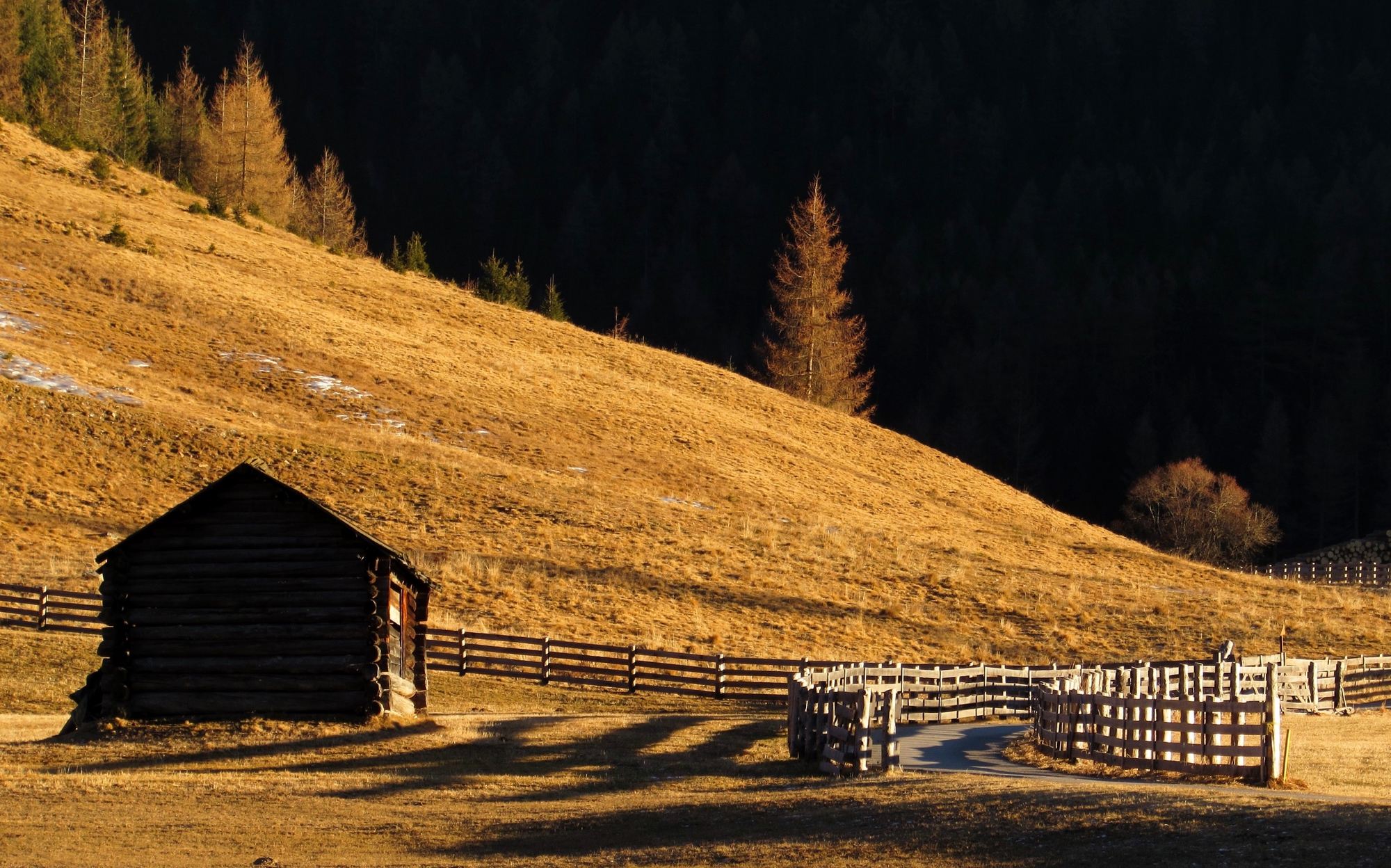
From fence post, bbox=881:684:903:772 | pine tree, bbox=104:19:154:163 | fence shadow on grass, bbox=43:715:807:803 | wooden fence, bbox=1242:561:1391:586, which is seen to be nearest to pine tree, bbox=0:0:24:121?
pine tree, bbox=104:19:154:163

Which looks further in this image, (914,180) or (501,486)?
(914,180)

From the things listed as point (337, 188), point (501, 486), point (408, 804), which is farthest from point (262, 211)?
point (408, 804)

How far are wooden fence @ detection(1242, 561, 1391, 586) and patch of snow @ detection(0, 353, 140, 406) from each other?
45.6 meters

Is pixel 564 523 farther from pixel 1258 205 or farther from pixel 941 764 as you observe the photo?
pixel 1258 205

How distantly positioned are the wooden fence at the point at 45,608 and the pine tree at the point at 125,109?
57426mm

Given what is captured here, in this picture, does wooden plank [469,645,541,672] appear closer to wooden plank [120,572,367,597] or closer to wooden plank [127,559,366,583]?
wooden plank [120,572,367,597]

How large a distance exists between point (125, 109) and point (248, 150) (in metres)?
8.13

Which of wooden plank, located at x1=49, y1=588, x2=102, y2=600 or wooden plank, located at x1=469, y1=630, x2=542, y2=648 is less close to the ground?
wooden plank, located at x1=49, y1=588, x2=102, y2=600

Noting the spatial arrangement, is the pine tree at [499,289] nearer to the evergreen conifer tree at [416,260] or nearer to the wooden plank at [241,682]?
the evergreen conifer tree at [416,260]

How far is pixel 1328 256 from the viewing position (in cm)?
12044

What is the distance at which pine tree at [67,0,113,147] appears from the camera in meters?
Result: 84.7

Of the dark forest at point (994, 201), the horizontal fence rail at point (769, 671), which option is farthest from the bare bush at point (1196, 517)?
the horizontal fence rail at point (769, 671)

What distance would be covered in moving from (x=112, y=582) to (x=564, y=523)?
20.9 metres

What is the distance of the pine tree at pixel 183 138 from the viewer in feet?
291
